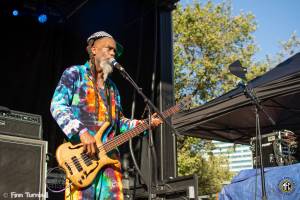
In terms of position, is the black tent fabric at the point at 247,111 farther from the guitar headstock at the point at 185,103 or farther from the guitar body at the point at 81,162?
the guitar body at the point at 81,162

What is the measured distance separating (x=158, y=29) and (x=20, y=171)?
340 centimetres

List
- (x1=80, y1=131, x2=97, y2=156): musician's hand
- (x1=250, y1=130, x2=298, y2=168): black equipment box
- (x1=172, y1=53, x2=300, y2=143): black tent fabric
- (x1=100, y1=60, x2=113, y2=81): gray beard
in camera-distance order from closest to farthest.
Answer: (x1=80, y1=131, x2=97, y2=156): musician's hand → (x1=100, y1=60, x2=113, y2=81): gray beard → (x1=172, y1=53, x2=300, y2=143): black tent fabric → (x1=250, y1=130, x2=298, y2=168): black equipment box

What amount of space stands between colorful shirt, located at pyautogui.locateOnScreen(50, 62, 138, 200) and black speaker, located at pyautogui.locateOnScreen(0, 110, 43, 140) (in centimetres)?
29

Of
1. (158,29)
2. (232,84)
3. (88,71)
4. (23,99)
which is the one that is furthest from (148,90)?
(232,84)

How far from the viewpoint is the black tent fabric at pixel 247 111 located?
4.37 m

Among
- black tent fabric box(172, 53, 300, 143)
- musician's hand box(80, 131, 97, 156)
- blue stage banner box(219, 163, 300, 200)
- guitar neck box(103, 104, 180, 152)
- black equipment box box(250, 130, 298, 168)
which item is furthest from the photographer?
black equipment box box(250, 130, 298, 168)

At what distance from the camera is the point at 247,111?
569cm

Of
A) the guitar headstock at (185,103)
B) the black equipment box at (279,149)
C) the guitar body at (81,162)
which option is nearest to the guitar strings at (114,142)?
the guitar body at (81,162)

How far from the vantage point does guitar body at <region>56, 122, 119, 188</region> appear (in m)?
2.98

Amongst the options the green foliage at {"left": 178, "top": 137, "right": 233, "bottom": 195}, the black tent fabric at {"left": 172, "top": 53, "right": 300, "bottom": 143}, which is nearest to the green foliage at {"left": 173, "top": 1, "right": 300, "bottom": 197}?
the green foliage at {"left": 178, "top": 137, "right": 233, "bottom": 195}

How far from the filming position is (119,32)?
249 inches

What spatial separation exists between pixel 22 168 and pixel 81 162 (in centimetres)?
44

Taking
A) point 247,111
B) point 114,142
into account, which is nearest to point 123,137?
point 114,142

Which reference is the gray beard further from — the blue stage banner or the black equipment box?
the black equipment box
